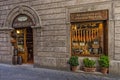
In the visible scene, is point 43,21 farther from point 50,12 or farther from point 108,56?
point 108,56

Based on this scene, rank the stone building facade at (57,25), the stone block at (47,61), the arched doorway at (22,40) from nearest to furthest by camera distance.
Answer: the stone building facade at (57,25)
the stone block at (47,61)
the arched doorway at (22,40)

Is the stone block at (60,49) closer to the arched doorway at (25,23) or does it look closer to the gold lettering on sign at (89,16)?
the arched doorway at (25,23)

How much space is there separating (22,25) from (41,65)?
3051 mm

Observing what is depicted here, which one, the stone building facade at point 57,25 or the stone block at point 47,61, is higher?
the stone building facade at point 57,25

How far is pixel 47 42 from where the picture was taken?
1075 centimetres

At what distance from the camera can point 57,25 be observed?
408 inches

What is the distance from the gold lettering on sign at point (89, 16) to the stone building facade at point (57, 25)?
164 mm

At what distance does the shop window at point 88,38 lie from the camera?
9422mm

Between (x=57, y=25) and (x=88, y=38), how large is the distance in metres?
1.96

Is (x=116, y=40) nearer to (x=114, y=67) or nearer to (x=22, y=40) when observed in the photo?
(x=114, y=67)

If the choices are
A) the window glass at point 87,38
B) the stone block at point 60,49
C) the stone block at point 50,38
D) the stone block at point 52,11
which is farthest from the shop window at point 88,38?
the stone block at point 52,11

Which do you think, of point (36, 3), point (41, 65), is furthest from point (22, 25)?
point (41, 65)

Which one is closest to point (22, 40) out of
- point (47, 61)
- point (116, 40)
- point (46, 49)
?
point (46, 49)

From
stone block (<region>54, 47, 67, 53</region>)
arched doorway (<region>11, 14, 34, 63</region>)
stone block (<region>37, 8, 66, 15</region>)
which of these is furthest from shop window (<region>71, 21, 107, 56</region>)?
arched doorway (<region>11, 14, 34, 63</region>)
